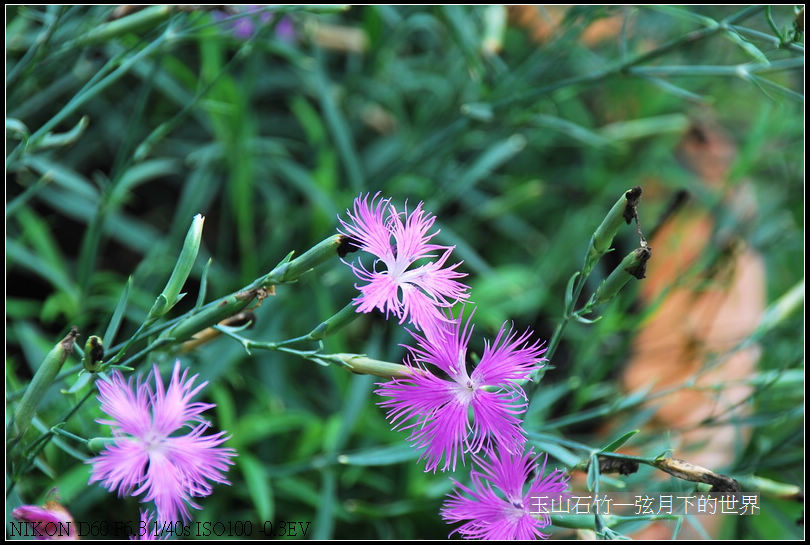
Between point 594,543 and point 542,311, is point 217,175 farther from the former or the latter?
point 594,543

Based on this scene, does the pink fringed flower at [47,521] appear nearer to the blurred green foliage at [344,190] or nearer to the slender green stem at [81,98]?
the blurred green foliage at [344,190]

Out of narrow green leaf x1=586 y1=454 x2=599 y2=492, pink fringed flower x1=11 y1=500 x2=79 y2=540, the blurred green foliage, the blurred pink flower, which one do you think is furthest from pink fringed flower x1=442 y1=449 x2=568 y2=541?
the blurred pink flower

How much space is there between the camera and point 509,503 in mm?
548

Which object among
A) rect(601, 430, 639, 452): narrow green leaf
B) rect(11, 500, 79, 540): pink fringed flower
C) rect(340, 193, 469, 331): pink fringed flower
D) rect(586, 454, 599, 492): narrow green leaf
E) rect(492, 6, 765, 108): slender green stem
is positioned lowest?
rect(11, 500, 79, 540): pink fringed flower

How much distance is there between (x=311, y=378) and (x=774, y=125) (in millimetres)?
934

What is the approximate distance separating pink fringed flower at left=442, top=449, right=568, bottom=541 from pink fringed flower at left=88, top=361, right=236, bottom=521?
0.61 feet

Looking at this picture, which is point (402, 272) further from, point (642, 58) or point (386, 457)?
point (642, 58)

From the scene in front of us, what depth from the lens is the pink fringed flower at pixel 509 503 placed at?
0.53 meters

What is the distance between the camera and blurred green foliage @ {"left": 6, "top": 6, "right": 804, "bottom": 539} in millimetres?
850

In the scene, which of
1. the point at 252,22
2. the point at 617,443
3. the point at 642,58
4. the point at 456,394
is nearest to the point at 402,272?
the point at 456,394

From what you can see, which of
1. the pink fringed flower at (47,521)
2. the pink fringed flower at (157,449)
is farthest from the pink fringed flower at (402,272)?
the pink fringed flower at (47,521)

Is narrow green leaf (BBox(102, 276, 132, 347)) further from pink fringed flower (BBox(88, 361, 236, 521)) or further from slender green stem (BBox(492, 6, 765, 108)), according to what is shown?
slender green stem (BBox(492, 6, 765, 108))

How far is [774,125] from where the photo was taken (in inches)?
50.9

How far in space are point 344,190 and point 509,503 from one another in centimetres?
84
